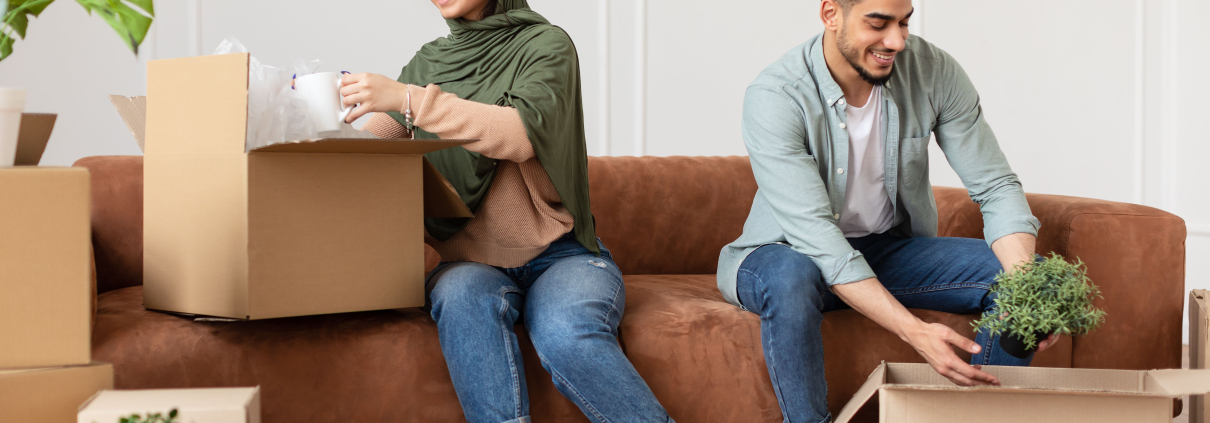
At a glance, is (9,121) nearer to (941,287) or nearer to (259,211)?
(259,211)

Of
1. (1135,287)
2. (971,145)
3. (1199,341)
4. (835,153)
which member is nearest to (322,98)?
(835,153)

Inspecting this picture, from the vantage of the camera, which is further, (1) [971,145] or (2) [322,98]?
(1) [971,145]

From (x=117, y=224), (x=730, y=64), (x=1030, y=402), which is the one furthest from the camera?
(x=730, y=64)

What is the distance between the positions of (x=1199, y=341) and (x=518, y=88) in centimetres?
125

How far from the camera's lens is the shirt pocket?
4.71ft

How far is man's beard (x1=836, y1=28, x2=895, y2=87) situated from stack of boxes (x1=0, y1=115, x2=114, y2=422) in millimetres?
1140

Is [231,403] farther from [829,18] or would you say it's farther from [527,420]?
[829,18]

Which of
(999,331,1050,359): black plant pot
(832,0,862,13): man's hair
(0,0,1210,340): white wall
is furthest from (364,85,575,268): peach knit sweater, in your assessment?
(0,0,1210,340): white wall

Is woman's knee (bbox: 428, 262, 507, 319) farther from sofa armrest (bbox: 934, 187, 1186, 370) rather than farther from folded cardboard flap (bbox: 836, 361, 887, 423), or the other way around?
sofa armrest (bbox: 934, 187, 1186, 370)

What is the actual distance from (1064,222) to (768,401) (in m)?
0.67

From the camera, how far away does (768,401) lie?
4.29 ft

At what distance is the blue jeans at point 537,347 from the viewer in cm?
114

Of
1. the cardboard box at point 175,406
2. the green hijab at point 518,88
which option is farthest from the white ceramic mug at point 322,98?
the cardboard box at point 175,406

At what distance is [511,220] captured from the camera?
4.35 ft
